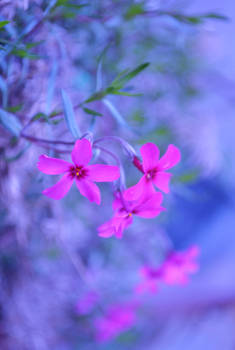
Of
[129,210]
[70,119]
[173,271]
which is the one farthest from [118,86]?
[173,271]

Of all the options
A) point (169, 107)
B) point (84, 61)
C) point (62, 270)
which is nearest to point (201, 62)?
point (169, 107)

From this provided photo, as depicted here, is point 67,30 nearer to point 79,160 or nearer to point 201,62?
point 79,160

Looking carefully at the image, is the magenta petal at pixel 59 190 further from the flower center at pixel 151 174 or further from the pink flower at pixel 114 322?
the pink flower at pixel 114 322

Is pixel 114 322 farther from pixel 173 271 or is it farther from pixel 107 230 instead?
pixel 107 230

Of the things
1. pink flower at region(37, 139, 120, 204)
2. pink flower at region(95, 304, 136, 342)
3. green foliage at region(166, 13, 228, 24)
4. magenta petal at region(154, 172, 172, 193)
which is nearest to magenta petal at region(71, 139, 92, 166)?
pink flower at region(37, 139, 120, 204)

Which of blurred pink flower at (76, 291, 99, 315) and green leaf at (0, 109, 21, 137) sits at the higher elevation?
green leaf at (0, 109, 21, 137)

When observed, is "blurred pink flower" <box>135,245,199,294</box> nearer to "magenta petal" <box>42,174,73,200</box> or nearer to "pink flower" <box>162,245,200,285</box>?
"pink flower" <box>162,245,200,285</box>
